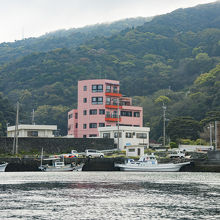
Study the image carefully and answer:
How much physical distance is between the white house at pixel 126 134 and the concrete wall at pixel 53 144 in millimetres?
3734

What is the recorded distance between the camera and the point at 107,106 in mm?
127438

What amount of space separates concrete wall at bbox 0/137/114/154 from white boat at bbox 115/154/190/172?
656 inches

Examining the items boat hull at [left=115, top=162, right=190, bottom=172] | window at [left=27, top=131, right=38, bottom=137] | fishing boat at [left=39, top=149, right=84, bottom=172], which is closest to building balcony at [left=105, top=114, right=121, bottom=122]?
window at [left=27, top=131, right=38, bottom=137]

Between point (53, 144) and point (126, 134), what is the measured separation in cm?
2082

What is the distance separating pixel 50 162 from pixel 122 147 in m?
26.5

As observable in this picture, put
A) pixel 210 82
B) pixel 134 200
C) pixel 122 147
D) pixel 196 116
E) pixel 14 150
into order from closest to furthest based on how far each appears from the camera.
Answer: pixel 134 200 < pixel 14 150 < pixel 122 147 < pixel 196 116 < pixel 210 82

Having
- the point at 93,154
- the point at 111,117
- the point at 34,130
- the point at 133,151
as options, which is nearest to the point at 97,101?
the point at 111,117

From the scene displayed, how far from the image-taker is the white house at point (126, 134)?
11562cm

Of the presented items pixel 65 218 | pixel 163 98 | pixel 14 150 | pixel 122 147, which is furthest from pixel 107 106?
pixel 65 218

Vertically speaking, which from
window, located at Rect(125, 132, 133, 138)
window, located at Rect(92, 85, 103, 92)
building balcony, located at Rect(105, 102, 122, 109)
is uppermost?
window, located at Rect(92, 85, 103, 92)

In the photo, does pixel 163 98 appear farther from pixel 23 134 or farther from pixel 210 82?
pixel 23 134

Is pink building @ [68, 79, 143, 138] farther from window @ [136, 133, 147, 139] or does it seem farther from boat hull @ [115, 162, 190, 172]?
boat hull @ [115, 162, 190, 172]

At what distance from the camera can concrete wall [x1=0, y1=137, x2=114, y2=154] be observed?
101m

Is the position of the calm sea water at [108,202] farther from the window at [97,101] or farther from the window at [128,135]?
the window at [97,101]
